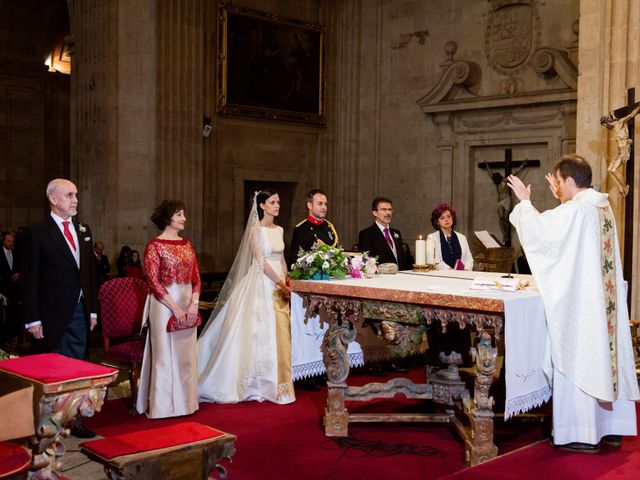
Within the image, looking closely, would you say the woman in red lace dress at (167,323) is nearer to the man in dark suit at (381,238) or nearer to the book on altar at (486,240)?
the man in dark suit at (381,238)

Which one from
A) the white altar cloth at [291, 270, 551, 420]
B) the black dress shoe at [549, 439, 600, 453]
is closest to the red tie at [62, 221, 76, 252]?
the white altar cloth at [291, 270, 551, 420]

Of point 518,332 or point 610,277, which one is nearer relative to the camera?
point 518,332

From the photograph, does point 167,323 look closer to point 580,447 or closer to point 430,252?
point 430,252

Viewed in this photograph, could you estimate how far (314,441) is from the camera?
5.98m

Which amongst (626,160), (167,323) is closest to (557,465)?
(167,323)

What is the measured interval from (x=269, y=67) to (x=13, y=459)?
40.8 ft

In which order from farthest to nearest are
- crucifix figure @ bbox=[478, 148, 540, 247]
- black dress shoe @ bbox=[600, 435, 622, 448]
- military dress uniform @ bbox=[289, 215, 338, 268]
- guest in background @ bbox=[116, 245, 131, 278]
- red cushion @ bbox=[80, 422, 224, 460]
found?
crucifix figure @ bbox=[478, 148, 540, 247] → guest in background @ bbox=[116, 245, 131, 278] → military dress uniform @ bbox=[289, 215, 338, 268] → black dress shoe @ bbox=[600, 435, 622, 448] → red cushion @ bbox=[80, 422, 224, 460]

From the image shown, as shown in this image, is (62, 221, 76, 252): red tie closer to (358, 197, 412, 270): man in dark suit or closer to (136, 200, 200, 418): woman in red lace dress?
(136, 200, 200, 418): woman in red lace dress

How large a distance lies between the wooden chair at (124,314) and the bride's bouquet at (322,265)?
1.59m

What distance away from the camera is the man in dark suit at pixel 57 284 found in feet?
19.3

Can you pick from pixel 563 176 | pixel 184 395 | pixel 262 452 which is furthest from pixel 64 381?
pixel 563 176

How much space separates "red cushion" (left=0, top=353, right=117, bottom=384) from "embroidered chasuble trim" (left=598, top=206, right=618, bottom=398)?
340cm

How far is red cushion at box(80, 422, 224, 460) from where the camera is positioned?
3936mm

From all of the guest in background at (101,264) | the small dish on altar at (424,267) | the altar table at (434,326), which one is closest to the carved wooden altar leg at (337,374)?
the altar table at (434,326)
